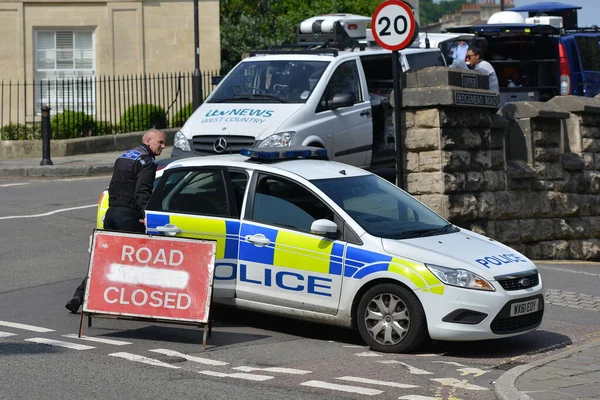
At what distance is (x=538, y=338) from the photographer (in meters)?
9.89

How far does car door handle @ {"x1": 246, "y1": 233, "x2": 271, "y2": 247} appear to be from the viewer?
31.0ft

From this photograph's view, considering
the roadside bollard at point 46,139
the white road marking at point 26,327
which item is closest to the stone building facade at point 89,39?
the roadside bollard at point 46,139

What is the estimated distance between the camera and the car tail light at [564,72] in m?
20.8

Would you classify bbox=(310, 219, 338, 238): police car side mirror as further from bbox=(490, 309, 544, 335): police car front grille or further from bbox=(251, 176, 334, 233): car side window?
bbox=(490, 309, 544, 335): police car front grille

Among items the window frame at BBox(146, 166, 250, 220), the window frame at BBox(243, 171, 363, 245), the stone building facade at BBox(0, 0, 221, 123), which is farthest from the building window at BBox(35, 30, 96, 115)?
the window frame at BBox(243, 171, 363, 245)

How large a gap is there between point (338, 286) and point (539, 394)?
2.20 m

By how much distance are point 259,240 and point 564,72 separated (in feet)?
42.5

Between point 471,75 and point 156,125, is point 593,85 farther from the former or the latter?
point 156,125

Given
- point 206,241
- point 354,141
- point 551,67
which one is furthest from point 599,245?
point 206,241

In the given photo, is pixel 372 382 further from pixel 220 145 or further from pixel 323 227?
pixel 220 145

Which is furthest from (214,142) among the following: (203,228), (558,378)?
(558,378)

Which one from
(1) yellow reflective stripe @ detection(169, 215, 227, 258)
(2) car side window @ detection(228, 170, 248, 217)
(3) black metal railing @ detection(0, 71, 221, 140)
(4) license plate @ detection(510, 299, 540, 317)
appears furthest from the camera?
(3) black metal railing @ detection(0, 71, 221, 140)

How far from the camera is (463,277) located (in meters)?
8.78

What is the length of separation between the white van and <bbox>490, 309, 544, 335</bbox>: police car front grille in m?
5.11
